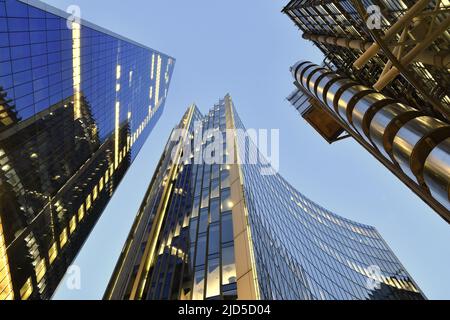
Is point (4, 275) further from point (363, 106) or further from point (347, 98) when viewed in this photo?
point (363, 106)

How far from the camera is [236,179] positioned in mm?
35125

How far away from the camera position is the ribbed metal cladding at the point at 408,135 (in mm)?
8930

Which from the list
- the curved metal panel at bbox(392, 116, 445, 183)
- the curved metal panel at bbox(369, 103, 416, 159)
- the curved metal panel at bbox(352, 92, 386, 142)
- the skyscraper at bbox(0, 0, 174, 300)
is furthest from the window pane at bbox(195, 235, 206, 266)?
the skyscraper at bbox(0, 0, 174, 300)

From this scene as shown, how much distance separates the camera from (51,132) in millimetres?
46812

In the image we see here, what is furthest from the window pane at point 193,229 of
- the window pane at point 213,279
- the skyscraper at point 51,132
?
the skyscraper at point 51,132

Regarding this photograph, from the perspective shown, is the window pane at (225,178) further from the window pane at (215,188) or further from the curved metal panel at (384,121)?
the curved metal panel at (384,121)

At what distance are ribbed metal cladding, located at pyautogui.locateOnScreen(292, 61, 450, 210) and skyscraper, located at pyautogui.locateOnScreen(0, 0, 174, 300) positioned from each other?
35359 mm

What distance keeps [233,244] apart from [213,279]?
131 inches

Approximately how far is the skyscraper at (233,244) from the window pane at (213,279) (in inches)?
3.4

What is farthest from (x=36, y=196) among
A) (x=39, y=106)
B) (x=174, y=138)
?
(x=174, y=138)

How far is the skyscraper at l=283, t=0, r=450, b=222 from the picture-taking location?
340 inches

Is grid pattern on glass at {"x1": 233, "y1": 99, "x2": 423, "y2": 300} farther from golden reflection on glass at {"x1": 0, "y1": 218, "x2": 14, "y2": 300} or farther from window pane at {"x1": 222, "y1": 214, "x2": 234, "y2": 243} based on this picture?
golden reflection on glass at {"x1": 0, "y1": 218, "x2": 14, "y2": 300}

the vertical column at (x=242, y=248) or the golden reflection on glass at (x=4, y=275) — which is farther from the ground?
the golden reflection on glass at (x=4, y=275)
